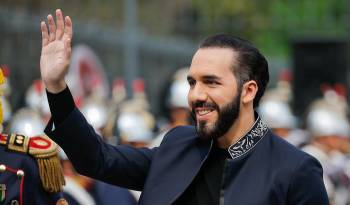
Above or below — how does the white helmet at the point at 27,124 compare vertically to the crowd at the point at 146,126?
above

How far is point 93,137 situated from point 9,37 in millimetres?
10077

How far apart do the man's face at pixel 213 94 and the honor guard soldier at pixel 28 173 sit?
0.90 meters

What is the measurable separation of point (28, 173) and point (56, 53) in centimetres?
83

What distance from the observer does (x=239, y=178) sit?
6.09 m

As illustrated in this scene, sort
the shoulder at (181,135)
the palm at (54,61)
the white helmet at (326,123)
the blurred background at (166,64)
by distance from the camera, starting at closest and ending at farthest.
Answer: the palm at (54,61) < the shoulder at (181,135) < the blurred background at (166,64) < the white helmet at (326,123)

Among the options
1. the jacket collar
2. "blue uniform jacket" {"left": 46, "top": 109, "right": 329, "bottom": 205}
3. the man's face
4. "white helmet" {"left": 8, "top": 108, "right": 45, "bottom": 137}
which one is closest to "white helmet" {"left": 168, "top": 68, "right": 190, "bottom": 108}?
"white helmet" {"left": 8, "top": 108, "right": 45, "bottom": 137}

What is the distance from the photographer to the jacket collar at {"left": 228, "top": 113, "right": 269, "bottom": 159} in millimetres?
6129

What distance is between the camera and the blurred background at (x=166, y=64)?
1264 centimetres

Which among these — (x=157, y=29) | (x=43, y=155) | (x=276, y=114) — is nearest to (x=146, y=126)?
(x=276, y=114)

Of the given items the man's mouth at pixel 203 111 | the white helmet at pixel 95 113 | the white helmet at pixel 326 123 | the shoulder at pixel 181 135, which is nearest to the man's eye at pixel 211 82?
the man's mouth at pixel 203 111

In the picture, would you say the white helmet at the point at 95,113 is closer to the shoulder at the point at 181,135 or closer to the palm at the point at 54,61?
the shoulder at the point at 181,135

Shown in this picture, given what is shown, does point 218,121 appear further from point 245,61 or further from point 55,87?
point 55,87

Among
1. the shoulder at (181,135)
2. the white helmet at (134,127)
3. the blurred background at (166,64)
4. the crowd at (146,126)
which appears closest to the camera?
the shoulder at (181,135)

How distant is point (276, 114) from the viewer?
1423 centimetres
